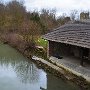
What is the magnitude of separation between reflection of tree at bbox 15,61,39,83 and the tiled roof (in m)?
2.89

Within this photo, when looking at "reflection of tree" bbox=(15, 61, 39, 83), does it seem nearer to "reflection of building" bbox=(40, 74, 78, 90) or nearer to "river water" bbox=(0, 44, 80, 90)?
"river water" bbox=(0, 44, 80, 90)

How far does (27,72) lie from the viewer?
18.6 m

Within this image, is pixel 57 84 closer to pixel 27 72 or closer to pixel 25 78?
pixel 25 78

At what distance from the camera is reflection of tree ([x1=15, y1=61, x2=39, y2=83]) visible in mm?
16500

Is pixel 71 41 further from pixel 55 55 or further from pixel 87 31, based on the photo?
pixel 55 55

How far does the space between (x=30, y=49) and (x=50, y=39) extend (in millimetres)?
5982

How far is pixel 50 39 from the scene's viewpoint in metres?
20.0

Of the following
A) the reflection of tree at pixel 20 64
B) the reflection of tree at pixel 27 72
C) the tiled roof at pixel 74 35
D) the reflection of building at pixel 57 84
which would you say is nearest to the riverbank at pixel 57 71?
the reflection of building at pixel 57 84

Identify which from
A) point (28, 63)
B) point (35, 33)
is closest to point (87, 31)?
point (28, 63)

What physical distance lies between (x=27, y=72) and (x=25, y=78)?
72.4 inches

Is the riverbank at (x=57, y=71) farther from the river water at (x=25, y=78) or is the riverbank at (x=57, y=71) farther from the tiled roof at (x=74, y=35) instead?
the tiled roof at (x=74, y=35)

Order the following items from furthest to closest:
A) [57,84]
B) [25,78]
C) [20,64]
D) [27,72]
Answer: [20,64], [27,72], [25,78], [57,84]

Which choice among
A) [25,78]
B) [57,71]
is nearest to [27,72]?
[25,78]

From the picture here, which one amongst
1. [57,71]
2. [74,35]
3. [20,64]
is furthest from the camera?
[20,64]
